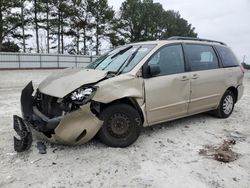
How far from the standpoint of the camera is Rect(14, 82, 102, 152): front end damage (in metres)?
4.04

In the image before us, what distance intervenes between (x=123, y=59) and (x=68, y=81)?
1161mm

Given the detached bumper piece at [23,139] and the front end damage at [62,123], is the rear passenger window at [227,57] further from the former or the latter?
the detached bumper piece at [23,139]

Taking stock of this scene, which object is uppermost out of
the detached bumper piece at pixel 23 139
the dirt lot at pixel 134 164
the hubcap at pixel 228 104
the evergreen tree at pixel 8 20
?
the evergreen tree at pixel 8 20

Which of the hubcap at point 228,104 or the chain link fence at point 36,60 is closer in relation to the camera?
the hubcap at point 228,104

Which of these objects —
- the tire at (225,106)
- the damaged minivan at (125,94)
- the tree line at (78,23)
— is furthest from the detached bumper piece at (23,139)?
the tree line at (78,23)

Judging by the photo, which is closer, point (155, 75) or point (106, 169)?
point (106, 169)

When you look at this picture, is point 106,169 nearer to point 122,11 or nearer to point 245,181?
point 245,181

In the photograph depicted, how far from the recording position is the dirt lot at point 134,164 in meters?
3.54

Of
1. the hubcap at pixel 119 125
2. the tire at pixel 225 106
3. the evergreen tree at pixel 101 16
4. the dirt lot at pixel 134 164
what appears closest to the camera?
the dirt lot at pixel 134 164

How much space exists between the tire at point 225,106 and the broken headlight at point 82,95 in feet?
11.2

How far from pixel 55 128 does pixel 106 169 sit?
92 centimetres

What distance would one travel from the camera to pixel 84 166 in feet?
12.8

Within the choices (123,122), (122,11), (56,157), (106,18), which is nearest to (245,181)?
(123,122)

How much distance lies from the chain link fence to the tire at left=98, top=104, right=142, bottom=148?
2244 cm
